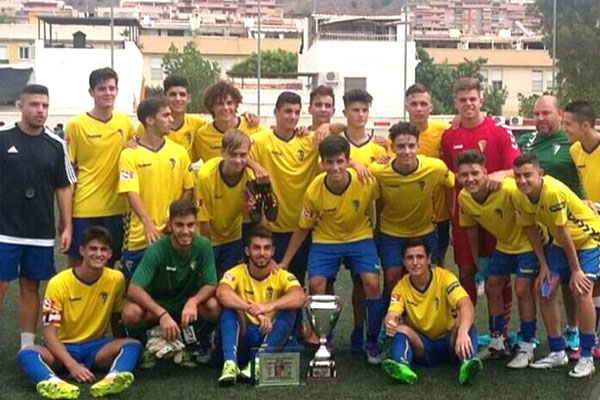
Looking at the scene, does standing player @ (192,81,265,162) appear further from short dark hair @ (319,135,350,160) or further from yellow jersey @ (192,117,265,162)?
short dark hair @ (319,135,350,160)

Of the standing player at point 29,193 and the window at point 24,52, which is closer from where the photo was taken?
the standing player at point 29,193

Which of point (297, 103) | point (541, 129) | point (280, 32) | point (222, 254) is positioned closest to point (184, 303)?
point (222, 254)

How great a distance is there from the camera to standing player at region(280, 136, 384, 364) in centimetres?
586

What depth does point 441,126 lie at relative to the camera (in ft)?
21.0

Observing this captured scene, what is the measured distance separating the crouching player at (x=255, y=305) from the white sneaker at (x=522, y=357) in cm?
135

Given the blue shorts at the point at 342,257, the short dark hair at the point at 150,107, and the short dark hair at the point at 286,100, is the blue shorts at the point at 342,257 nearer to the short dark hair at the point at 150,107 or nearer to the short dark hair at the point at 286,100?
the short dark hair at the point at 286,100

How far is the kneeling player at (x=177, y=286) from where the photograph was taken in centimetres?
547

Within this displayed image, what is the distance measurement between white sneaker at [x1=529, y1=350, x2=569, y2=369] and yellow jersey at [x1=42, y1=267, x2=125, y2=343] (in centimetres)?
252

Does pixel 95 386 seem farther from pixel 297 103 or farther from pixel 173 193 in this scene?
pixel 297 103

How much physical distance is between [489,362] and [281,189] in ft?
5.57

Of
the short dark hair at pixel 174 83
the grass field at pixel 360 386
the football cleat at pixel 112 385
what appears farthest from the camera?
the short dark hair at pixel 174 83

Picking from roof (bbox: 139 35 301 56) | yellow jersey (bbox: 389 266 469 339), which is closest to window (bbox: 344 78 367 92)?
roof (bbox: 139 35 301 56)

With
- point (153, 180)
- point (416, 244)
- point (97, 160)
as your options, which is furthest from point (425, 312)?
point (97, 160)

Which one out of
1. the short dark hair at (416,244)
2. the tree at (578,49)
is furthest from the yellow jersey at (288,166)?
the tree at (578,49)
